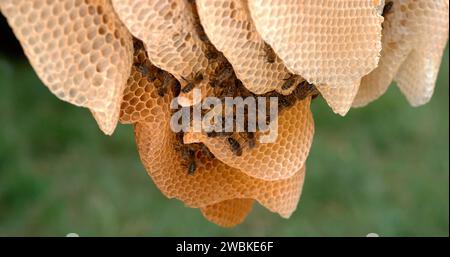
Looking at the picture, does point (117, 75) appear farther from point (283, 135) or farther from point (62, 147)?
point (62, 147)

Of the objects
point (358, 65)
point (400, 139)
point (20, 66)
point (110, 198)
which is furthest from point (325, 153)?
point (358, 65)

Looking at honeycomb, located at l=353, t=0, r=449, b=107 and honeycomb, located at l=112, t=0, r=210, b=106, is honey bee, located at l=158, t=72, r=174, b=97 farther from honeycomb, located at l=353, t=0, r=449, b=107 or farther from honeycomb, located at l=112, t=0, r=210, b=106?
honeycomb, located at l=353, t=0, r=449, b=107

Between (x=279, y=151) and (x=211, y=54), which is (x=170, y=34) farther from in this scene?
(x=279, y=151)

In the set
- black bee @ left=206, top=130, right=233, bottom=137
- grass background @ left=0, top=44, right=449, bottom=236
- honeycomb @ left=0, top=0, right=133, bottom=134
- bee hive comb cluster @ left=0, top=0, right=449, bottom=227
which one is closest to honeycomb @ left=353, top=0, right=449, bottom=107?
bee hive comb cluster @ left=0, top=0, right=449, bottom=227

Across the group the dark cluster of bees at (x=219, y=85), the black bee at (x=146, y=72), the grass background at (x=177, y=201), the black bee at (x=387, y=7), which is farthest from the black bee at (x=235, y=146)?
the grass background at (x=177, y=201)

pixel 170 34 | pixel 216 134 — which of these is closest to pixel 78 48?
pixel 170 34

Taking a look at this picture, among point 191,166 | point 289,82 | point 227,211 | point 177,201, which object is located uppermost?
point 289,82

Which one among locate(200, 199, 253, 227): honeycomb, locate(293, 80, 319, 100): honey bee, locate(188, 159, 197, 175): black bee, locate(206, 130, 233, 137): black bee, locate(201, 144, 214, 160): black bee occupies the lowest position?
locate(200, 199, 253, 227): honeycomb

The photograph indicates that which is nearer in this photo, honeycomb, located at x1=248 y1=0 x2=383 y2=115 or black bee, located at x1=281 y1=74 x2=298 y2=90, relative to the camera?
honeycomb, located at x1=248 y1=0 x2=383 y2=115

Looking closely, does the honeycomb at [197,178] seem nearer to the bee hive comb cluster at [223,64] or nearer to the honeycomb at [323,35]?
the bee hive comb cluster at [223,64]
